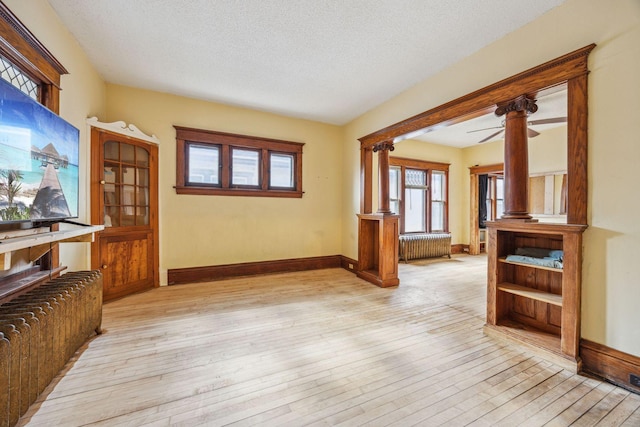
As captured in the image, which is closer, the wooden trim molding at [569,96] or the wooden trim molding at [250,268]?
the wooden trim molding at [569,96]

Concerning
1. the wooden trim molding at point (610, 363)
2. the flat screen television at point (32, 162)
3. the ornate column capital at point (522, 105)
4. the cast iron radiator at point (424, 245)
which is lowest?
the wooden trim molding at point (610, 363)

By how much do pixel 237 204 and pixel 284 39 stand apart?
2.85 m

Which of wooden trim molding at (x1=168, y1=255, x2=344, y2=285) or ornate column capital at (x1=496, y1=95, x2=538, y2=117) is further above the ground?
ornate column capital at (x1=496, y1=95, x2=538, y2=117)

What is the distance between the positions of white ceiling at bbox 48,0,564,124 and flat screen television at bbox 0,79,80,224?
49.3 inches

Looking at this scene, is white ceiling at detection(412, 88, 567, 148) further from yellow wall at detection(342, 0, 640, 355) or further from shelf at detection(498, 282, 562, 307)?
shelf at detection(498, 282, 562, 307)

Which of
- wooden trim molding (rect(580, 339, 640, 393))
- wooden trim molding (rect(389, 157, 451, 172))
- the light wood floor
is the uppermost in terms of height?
wooden trim molding (rect(389, 157, 451, 172))

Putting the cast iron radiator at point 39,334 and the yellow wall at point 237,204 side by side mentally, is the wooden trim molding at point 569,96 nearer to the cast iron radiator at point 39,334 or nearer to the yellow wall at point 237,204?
the yellow wall at point 237,204

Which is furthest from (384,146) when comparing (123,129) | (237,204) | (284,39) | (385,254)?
(123,129)

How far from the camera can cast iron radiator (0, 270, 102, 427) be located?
4.40ft

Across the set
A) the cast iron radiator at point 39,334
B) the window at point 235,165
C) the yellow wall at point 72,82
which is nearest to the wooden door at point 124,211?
the yellow wall at point 72,82

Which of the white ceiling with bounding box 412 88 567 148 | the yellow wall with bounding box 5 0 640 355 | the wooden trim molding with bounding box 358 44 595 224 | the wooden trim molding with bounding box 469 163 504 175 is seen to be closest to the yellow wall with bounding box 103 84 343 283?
the yellow wall with bounding box 5 0 640 355

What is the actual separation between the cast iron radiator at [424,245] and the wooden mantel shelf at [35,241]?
5.62 meters

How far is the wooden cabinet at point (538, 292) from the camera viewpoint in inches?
80.6

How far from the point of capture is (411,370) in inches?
79.4
